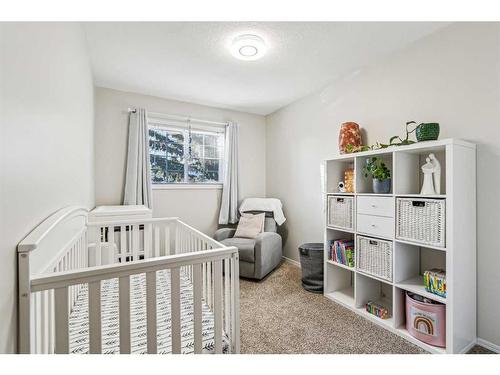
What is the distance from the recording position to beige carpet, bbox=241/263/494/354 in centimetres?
158

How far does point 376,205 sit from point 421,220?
1.09ft

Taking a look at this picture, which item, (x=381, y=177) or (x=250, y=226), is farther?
(x=250, y=226)

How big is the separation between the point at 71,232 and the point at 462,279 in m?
2.34

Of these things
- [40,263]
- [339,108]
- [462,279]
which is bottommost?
[462,279]

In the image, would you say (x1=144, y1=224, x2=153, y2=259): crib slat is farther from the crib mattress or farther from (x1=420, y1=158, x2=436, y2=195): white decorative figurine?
(x1=420, y1=158, x2=436, y2=195): white decorative figurine

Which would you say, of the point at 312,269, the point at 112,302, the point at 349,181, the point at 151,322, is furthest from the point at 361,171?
the point at 112,302

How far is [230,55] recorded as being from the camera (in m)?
2.14

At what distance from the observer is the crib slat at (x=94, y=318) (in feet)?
2.56

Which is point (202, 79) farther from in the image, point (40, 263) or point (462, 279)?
point (462, 279)

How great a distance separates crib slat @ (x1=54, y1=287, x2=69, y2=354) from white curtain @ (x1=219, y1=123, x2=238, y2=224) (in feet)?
8.75

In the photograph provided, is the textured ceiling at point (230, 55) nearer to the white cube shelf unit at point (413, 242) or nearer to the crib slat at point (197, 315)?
the white cube shelf unit at point (413, 242)

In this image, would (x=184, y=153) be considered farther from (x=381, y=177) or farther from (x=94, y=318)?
(x=94, y=318)
